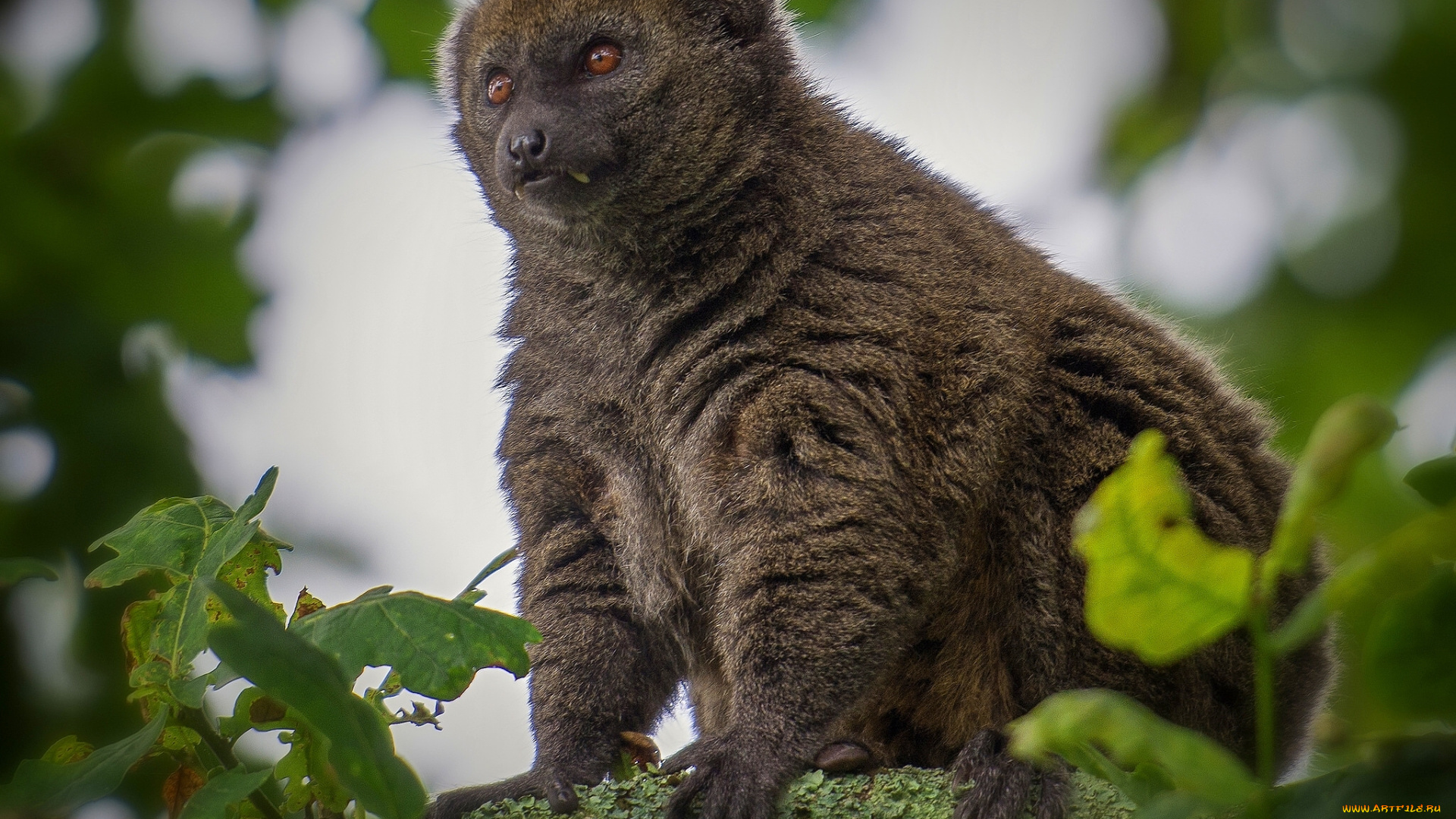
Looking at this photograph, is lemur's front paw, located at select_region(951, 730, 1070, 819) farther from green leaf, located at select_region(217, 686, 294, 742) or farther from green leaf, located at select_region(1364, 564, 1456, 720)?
green leaf, located at select_region(1364, 564, 1456, 720)

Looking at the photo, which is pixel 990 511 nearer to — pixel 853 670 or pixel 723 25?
pixel 853 670

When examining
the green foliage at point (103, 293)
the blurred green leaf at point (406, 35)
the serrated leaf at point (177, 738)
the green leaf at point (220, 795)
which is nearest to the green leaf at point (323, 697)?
the green leaf at point (220, 795)

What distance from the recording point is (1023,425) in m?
4.67

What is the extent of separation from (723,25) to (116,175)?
2563 millimetres

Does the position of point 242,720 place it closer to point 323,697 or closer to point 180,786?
point 180,786

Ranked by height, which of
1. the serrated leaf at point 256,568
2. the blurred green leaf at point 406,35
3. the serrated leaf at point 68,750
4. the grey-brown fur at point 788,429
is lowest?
the serrated leaf at point 68,750

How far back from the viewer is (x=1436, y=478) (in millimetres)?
1545

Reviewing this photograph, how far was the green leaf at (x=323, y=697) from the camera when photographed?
169cm

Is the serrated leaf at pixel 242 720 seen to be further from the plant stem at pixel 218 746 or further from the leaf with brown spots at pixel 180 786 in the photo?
the leaf with brown spots at pixel 180 786

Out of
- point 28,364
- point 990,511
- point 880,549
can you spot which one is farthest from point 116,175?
point 990,511

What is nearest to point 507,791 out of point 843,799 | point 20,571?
point 843,799

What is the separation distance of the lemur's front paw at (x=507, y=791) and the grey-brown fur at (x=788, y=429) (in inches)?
0.7

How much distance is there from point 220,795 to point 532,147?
3253 millimetres

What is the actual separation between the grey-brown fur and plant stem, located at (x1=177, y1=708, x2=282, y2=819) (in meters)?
1.25
